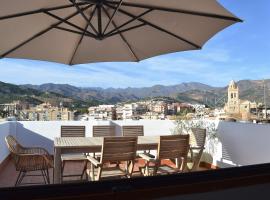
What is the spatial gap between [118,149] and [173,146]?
0.72m

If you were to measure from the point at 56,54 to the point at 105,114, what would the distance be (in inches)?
156

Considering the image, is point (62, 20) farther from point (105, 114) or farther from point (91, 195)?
point (105, 114)

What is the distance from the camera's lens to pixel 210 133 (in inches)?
248

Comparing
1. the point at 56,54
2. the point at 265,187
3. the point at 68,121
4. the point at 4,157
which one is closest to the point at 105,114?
the point at 68,121

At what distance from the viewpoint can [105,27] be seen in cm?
341

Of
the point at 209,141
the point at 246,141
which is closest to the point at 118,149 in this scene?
the point at 246,141

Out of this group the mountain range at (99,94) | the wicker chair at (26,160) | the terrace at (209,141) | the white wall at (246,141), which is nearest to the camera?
the wicker chair at (26,160)

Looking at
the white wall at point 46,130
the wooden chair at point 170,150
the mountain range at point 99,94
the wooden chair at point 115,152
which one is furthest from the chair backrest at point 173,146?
the mountain range at point 99,94

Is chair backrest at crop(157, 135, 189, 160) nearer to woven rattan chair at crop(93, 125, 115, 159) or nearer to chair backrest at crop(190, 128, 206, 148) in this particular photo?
chair backrest at crop(190, 128, 206, 148)

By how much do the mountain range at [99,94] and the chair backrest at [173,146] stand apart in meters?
6.44

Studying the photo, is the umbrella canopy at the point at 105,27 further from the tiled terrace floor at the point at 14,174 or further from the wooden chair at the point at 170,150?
the tiled terrace floor at the point at 14,174

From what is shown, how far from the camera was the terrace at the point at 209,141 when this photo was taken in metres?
5.22

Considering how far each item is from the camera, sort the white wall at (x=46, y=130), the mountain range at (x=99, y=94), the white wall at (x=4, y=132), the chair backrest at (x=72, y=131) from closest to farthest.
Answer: the chair backrest at (x=72, y=131) → the white wall at (x=4, y=132) → the white wall at (x=46, y=130) → the mountain range at (x=99, y=94)

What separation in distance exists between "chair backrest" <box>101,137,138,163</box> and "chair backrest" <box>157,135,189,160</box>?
0.35 metres
